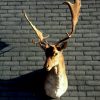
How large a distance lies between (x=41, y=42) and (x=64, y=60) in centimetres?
69

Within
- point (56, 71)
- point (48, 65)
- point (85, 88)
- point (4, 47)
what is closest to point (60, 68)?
point (56, 71)

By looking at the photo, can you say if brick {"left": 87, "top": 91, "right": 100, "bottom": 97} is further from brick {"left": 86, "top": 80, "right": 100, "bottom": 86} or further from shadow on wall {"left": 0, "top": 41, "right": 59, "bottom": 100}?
shadow on wall {"left": 0, "top": 41, "right": 59, "bottom": 100}

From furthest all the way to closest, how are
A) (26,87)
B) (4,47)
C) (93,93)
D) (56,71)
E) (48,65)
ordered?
(4,47), (26,87), (93,93), (56,71), (48,65)

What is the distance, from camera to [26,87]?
7844 mm

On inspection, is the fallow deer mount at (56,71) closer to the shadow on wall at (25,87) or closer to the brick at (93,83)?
the shadow on wall at (25,87)

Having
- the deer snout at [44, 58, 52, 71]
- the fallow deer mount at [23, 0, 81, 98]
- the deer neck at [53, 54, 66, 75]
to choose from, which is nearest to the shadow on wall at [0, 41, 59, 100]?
the fallow deer mount at [23, 0, 81, 98]

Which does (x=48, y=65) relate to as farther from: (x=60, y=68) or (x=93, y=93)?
(x=93, y=93)

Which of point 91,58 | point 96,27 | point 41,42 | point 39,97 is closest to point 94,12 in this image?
point 96,27

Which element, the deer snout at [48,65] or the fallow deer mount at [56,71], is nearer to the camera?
the deer snout at [48,65]

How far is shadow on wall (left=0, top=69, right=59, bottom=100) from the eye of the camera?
771cm

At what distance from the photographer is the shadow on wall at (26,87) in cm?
771

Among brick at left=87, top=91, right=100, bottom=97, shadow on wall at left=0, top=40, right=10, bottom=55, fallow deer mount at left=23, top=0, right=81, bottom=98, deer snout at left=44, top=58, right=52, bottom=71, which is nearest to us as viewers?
deer snout at left=44, top=58, right=52, bottom=71

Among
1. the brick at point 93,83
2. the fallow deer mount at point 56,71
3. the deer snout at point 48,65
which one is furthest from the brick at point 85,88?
the deer snout at point 48,65

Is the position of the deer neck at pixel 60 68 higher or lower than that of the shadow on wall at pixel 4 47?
lower
